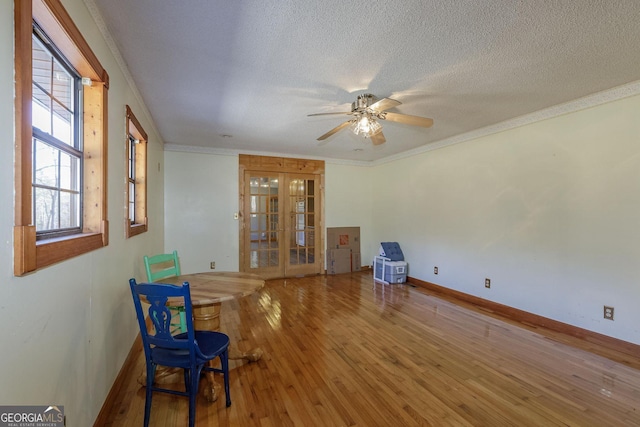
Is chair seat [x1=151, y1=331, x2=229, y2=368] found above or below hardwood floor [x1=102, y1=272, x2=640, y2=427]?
above

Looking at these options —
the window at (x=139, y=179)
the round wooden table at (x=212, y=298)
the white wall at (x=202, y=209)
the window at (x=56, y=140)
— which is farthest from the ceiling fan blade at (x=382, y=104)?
the white wall at (x=202, y=209)

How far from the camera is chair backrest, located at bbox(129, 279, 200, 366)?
1.46 m

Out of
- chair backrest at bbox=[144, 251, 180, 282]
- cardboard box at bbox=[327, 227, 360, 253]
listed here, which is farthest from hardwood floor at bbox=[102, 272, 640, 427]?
cardboard box at bbox=[327, 227, 360, 253]

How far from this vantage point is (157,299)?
1497 millimetres

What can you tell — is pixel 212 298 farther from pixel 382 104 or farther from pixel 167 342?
pixel 382 104

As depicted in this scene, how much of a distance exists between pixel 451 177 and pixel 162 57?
4.01 meters

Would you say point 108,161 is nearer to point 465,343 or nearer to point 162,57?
point 162,57

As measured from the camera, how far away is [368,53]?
6.52 ft

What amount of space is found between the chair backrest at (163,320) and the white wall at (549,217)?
12.1 ft

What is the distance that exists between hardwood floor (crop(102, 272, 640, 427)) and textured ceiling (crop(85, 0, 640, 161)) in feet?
8.07

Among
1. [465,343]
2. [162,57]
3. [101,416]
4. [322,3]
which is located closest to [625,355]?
[465,343]

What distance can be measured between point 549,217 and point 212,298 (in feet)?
11.9

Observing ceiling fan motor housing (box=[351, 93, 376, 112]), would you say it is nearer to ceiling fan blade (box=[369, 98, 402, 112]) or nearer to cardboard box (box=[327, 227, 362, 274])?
ceiling fan blade (box=[369, 98, 402, 112])

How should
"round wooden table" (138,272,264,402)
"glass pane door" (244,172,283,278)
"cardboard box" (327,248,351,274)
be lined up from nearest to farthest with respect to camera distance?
"round wooden table" (138,272,264,402), "glass pane door" (244,172,283,278), "cardboard box" (327,248,351,274)
